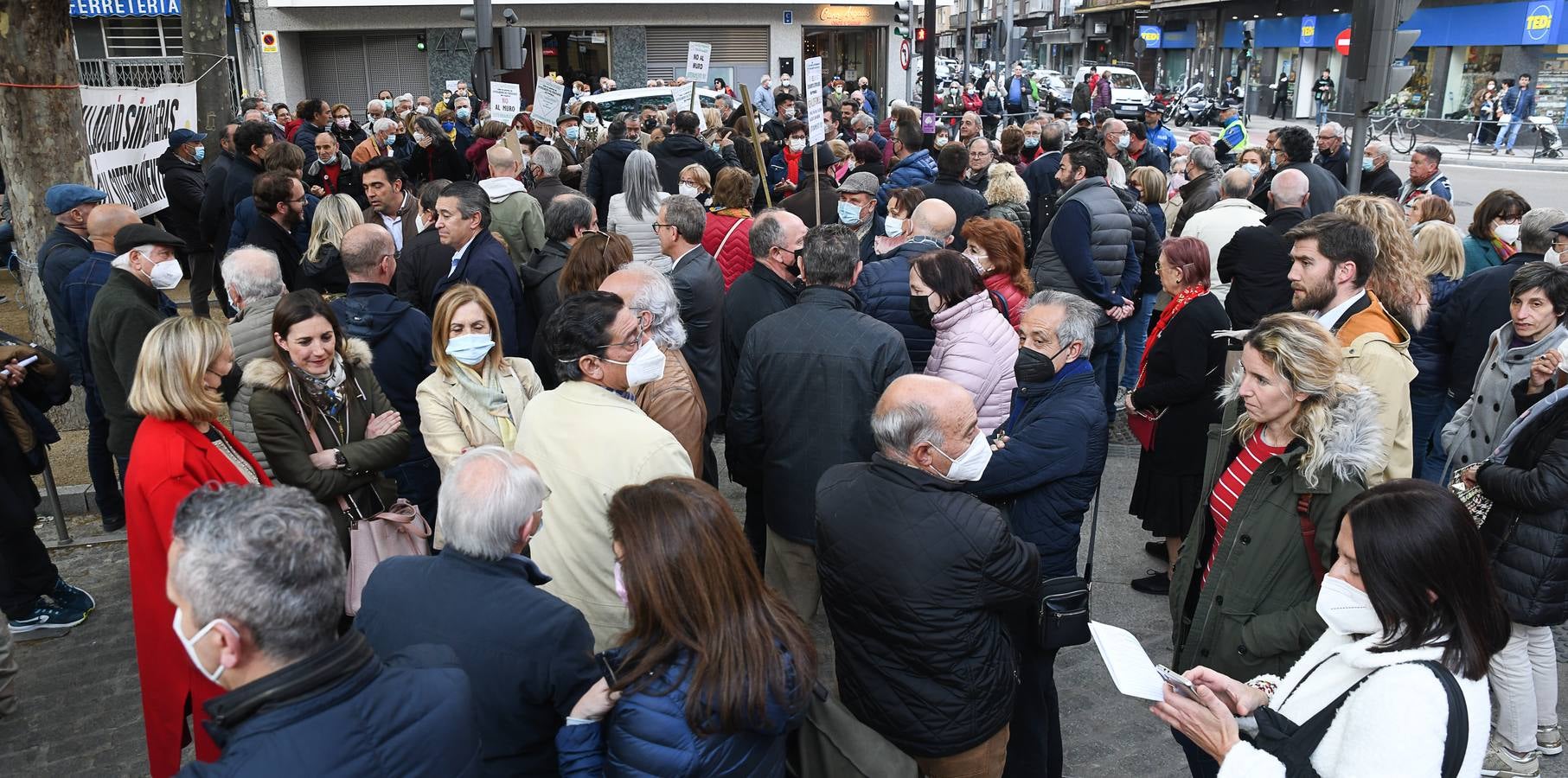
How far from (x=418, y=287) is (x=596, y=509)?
146 inches

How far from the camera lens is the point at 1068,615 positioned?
3.23m

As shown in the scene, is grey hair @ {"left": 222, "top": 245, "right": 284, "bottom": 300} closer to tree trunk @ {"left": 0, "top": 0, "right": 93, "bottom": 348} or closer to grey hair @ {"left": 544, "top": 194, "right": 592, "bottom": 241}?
grey hair @ {"left": 544, "top": 194, "right": 592, "bottom": 241}

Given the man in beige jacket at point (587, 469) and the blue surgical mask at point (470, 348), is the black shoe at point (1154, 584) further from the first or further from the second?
the blue surgical mask at point (470, 348)

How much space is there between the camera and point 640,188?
23.9 ft

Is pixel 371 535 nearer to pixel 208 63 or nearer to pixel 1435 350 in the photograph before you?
pixel 1435 350

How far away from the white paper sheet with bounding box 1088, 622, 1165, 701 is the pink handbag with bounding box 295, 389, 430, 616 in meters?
2.67

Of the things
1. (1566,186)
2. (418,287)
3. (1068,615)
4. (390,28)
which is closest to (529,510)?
(1068,615)

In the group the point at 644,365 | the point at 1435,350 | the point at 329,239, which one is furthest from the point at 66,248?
the point at 1435,350

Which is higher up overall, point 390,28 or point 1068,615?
point 390,28

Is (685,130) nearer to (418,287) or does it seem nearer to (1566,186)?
(418,287)

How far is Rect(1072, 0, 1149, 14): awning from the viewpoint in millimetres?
55656

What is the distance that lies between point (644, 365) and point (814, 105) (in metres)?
7.72

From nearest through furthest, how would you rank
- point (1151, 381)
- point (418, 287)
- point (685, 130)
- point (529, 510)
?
point (529, 510) < point (1151, 381) < point (418, 287) < point (685, 130)

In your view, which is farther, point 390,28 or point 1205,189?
point 390,28
